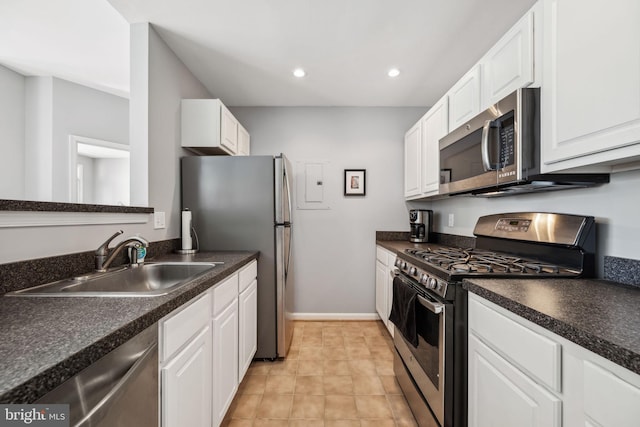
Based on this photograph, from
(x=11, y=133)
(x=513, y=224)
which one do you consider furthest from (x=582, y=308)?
(x=11, y=133)

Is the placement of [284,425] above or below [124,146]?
below

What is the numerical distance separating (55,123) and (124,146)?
57cm

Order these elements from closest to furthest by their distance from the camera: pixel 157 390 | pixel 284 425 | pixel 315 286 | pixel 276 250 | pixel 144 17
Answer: pixel 157 390 → pixel 284 425 → pixel 144 17 → pixel 276 250 → pixel 315 286

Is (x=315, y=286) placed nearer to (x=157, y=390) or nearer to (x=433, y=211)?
(x=433, y=211)

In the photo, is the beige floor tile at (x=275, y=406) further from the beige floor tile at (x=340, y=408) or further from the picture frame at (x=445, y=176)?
the picture frame at (x=445, y=176)

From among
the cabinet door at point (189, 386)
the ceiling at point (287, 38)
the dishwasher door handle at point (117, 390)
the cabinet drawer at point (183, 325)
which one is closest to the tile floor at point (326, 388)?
the cabinet door at point (189, 386)

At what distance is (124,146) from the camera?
3.05 meters

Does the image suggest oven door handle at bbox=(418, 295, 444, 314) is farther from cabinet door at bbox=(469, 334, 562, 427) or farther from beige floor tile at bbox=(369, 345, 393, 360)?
beige floor tile at bbox=(369, 345, 393, 360)

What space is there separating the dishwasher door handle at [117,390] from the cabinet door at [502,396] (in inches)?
46.3

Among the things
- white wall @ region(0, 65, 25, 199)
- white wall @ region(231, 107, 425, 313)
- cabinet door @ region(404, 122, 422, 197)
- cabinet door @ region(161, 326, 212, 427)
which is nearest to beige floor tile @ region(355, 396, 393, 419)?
cabinet door @ region(161, 326, 212, 427)

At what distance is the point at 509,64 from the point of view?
1384 millimetres

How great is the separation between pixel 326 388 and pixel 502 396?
132 cm

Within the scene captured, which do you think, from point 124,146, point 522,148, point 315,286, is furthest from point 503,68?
point 124,146

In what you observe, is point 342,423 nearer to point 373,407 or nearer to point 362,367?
point 373,407
